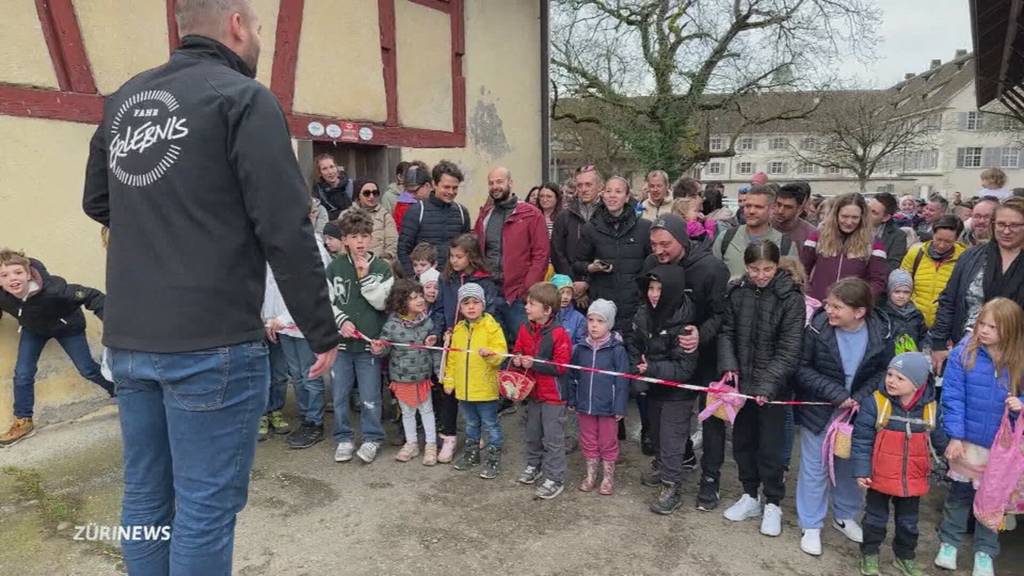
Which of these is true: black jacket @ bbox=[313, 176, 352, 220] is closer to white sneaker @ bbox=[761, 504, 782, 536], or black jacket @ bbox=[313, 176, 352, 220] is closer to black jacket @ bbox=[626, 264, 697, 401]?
black jacket @ bbox=[626, 264, 697, 401]

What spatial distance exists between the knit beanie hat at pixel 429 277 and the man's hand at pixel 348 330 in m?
0.60

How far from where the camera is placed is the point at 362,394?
4711 millimetres

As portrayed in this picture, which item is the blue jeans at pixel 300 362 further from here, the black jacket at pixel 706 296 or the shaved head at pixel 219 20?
the shaved head at pixel 219 20

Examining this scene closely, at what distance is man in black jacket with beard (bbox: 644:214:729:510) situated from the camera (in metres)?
3.83

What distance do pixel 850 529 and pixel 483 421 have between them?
7.43 ft

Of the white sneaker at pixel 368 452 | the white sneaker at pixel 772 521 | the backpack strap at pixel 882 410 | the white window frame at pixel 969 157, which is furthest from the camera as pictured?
the white window frame at pixel 969 157

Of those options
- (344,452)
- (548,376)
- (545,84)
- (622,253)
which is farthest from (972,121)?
(344,452)

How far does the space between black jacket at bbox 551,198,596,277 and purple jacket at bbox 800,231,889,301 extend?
1.69 meters

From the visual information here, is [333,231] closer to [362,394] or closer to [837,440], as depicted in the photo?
[362,394]

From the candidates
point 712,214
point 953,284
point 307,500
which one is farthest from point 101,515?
point 712,214

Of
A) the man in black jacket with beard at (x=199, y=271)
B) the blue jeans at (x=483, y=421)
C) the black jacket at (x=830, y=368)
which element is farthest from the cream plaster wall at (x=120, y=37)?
the black jacket at (x=830, y=368)

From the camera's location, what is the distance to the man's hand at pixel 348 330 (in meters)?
4.55

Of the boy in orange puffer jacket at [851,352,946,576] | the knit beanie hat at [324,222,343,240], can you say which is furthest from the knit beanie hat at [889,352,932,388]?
the knit beanie hat at [324,222,343,240]

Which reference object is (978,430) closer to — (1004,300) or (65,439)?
(1004,300)
